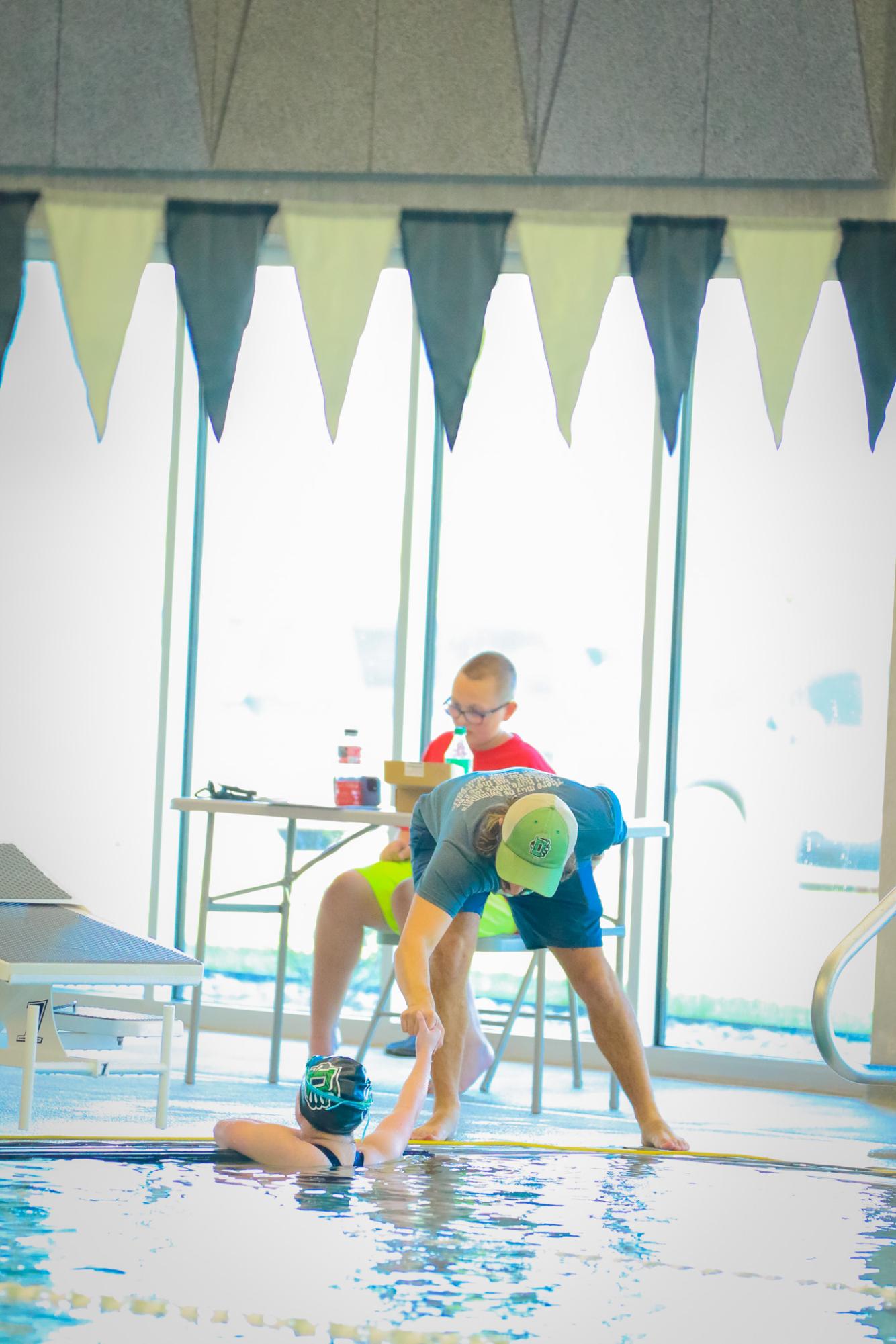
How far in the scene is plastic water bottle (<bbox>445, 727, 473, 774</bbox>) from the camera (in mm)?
4086

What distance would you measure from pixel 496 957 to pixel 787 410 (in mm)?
2019

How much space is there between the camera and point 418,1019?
261 cm

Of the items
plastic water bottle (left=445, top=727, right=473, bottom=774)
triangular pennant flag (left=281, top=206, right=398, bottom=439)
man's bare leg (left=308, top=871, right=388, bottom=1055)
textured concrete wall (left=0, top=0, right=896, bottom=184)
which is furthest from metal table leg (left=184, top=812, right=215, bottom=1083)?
textured concrete wall (left=0, top=0, right=896, bottom=184)

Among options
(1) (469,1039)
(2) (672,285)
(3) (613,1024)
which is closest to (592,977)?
(3) (613,1024)

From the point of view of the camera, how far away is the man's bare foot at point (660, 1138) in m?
3.13

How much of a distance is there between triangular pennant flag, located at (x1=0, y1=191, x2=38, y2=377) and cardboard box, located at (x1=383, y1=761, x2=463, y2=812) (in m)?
2.28

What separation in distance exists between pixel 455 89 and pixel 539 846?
9.90 feet

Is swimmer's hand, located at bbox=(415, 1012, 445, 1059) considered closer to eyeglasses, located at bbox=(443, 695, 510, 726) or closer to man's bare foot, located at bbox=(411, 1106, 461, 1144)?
man's bare foot, located at bbox=(411, 1106, 461, 1144)

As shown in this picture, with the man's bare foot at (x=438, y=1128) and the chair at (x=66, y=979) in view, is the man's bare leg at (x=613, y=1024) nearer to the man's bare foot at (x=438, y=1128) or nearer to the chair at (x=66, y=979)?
the man's bare foot at (x=438, y=1128)

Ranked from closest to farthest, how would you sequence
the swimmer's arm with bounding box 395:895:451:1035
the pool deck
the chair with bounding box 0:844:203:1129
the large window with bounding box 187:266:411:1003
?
the swimmer's arm with bounding box 395:895:451:1035, the chair with bounding box 0:844:203:1129, the pool deck, the large window with bounding box 187:266:411:1003

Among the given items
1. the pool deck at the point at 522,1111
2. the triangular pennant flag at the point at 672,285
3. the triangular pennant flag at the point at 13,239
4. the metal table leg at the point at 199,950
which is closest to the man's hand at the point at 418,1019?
the pool deck at the point at 522,1111

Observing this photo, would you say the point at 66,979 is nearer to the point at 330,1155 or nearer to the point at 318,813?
the point at 330,1155

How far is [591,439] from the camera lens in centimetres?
492

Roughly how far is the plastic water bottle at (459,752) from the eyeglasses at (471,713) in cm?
10
